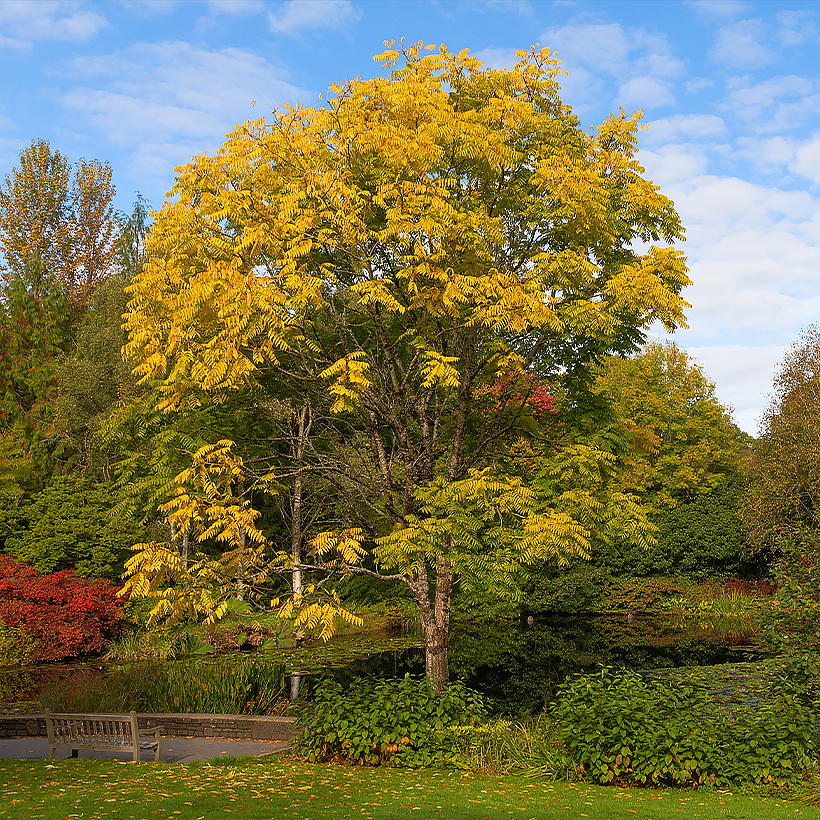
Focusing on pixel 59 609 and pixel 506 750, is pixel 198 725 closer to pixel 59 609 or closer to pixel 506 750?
pixel 506 750

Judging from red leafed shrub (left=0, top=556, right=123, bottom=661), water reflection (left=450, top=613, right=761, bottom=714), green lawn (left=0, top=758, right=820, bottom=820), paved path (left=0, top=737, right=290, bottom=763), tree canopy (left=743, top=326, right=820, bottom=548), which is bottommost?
water reflection (left=450, top=613, right=761, bottom=714)

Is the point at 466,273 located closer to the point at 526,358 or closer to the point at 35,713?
the point at 526,358

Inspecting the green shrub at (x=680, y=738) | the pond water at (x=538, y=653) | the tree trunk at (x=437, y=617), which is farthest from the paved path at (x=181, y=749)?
the pond water at (x=538, y=653)

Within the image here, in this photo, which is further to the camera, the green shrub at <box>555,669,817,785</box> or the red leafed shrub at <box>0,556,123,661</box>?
the red leafed shrub at <box>0,556,123,661</box>

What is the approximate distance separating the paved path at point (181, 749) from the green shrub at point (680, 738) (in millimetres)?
4869

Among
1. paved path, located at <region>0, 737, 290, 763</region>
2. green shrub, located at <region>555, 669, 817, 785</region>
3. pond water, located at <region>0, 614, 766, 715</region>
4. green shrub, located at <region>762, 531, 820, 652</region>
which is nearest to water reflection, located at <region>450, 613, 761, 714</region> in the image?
pond water, located at <region>0, 614, 766, 715</region>

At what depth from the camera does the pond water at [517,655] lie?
69.4 feet

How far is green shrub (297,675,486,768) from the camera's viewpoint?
11789mm

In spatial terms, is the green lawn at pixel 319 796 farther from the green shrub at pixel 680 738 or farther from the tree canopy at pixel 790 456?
the tree canopy at pixel 790 456

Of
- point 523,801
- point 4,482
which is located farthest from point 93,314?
point 523,801

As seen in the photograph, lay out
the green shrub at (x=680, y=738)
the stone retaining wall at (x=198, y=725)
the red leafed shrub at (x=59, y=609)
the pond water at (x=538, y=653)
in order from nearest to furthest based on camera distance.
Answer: the green shrub at (x=680, y=738) → the stone retaining wall at (x=198, y=725) → the pond water at (x=538, y=653) → the red leafed shrub at (x=59, y=609)

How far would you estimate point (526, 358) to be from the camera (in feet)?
46.0

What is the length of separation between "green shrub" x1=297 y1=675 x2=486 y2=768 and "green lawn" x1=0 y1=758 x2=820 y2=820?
57 centimetres

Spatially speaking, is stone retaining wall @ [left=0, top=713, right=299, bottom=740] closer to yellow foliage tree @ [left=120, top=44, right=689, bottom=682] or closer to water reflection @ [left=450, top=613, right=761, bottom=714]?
yellow foliage tree @ [left=120, top=44, right=689, bottom=682]
